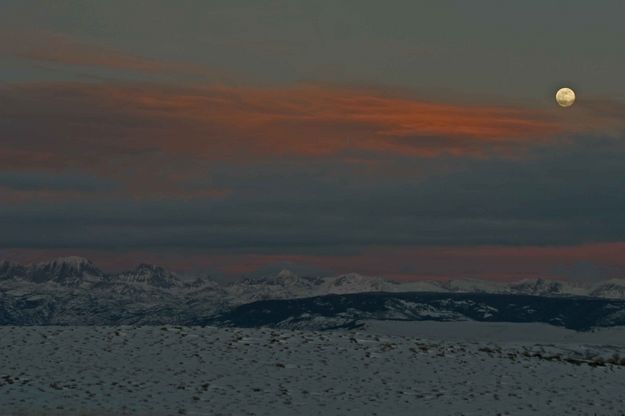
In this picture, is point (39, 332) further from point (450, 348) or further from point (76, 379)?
point (450, 348)

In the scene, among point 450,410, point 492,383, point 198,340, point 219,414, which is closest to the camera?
point 219,414

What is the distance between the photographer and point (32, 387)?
38.1 m

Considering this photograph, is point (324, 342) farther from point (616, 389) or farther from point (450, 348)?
point (616, 389)

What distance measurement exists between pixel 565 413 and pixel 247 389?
11800mm

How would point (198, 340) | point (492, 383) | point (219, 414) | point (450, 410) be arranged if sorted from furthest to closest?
point (198, 340)
point (492, 383)
point (450, 410)
point (219, 414)

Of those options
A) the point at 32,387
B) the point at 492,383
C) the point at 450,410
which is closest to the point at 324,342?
the point at 492,383

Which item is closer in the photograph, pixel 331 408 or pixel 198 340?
pixel 331 408

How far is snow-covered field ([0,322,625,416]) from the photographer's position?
1454 inches

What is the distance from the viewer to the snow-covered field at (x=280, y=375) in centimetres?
3694

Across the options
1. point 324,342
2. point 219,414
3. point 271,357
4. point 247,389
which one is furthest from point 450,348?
point 219,414

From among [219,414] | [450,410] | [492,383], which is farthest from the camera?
[492,383]

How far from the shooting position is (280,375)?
42000 millimetres

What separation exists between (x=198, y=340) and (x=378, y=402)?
40.0ft

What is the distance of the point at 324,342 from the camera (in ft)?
159
